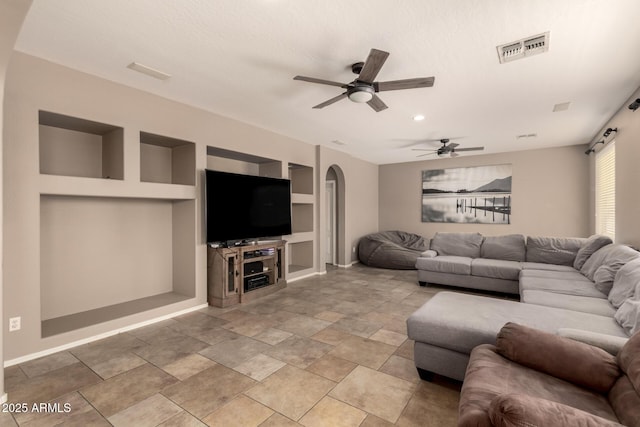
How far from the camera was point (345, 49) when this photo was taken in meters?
2.49

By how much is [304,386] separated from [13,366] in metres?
2.45

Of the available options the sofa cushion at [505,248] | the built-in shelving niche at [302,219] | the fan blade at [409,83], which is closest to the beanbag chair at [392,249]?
the sofa cushion at [505,248]

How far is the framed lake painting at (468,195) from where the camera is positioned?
6.85m

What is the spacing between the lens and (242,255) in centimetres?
420

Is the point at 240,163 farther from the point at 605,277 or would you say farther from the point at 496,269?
the point at 605,277

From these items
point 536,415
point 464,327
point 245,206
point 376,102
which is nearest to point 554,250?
point 464,327

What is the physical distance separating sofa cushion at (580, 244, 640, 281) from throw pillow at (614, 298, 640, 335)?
0.97 m

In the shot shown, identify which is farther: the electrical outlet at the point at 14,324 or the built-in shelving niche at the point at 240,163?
the built-in shelving niche at the point at 240,163

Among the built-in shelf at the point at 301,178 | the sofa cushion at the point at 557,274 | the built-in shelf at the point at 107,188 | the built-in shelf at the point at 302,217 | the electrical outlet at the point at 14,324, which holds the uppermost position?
the built-in shelf at the point at 301,178

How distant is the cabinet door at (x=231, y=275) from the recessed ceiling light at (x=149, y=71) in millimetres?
2197

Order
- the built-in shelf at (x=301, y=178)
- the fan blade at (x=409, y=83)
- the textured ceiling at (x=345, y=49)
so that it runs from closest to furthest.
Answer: the textured ceiling at (x=345, y=49) < the fan blade at (x=409, y=83) < the built-in shelf at (x=301, y=178)

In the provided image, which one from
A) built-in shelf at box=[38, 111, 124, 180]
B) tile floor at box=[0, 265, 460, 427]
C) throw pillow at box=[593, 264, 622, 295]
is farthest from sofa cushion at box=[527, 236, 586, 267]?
built-in shelf at box=[38, 111, 124, 180]

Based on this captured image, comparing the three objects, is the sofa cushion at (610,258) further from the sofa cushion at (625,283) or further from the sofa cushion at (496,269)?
the sofa cushion at (496,269)

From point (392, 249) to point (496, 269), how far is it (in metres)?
2.30
